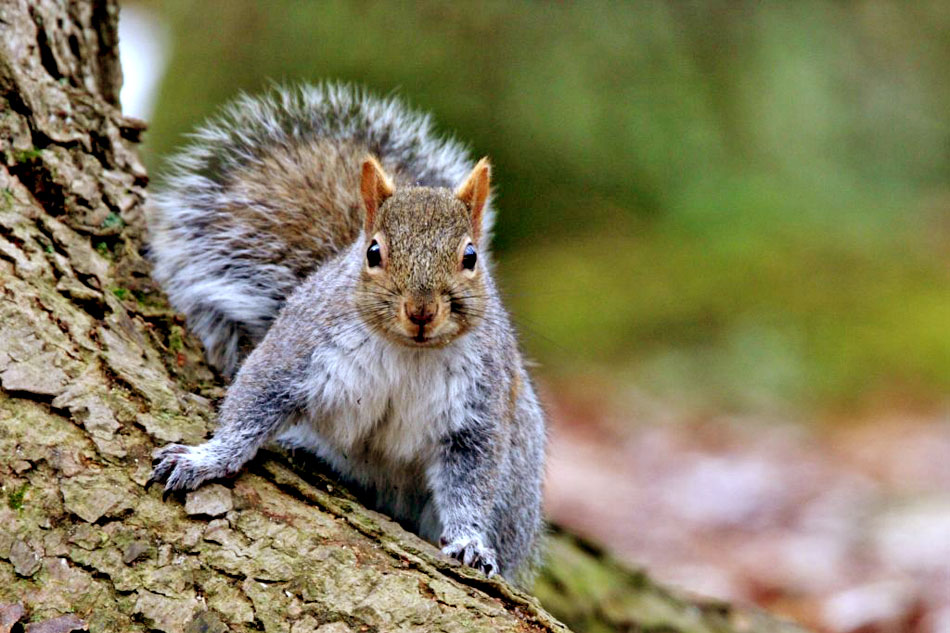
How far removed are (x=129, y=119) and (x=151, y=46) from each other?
4.71m

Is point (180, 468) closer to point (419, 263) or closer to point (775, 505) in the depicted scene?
point (419, 263)

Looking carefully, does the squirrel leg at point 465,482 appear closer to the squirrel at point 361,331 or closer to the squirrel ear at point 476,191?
the squirrel at point 361,331

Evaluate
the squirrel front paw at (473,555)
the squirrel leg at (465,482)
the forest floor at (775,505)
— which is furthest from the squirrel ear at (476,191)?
the forest floor at (775,505)

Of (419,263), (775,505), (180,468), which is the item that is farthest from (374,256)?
(775,505)

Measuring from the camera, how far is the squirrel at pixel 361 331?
76.3 inches

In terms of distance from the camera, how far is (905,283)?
5.74 meters

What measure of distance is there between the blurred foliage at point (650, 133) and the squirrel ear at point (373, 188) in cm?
349

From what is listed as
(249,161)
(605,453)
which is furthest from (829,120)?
(249,161)

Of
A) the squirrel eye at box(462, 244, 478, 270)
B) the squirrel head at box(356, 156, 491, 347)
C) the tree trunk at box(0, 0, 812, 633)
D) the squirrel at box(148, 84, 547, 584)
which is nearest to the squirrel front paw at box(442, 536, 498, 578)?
the squirrel at box(148, 84, 547, 584)

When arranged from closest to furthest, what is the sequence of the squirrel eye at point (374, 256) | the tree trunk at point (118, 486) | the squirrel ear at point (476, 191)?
the tree trunk at point (118, 486) → the squirrel eye at point (374, 256) → the squirrel ear at point (476, 191)

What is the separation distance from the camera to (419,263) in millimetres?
1930

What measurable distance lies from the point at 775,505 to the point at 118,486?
9.45 feet

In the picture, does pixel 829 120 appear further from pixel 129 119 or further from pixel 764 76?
pixel 129 119

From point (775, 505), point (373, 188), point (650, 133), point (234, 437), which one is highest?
point (650, 133)
